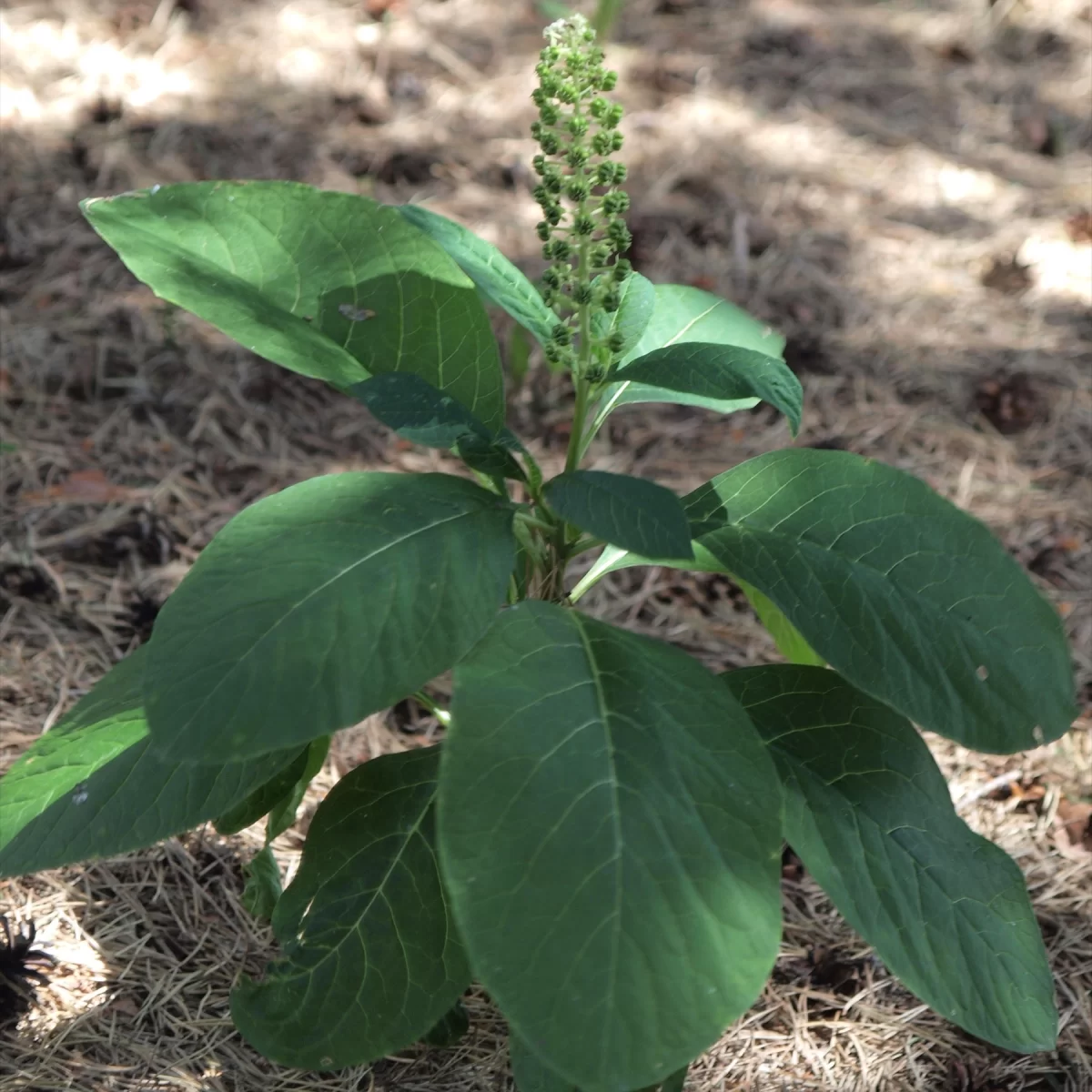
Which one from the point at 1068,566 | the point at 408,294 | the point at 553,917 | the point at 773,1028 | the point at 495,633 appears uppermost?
the point at 408,294

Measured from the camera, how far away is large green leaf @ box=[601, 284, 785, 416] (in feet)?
5.02

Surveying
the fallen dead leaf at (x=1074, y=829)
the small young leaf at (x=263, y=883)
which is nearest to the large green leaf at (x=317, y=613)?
the small young leaf at (x=263, y=883)

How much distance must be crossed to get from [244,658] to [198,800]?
0.94 ft

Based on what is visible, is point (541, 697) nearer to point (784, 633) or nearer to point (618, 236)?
point (618, 236)

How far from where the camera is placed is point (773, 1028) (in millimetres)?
1557

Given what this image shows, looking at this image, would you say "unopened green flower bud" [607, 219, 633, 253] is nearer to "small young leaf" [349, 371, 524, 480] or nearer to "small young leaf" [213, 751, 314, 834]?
"small young leaf" [349, 371, 524, 480]

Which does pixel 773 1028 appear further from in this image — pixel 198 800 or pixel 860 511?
pixel 198 800

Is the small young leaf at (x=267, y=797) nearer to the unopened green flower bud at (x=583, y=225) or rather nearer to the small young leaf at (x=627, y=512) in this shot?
the small young leaf at (x=627, y=512)

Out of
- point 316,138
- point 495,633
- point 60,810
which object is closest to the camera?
point 495,633

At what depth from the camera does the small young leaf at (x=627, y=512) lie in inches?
44.0

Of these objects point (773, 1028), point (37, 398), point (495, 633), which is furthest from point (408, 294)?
point (37, 398)

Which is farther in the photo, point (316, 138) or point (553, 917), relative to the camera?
point (316, 138)

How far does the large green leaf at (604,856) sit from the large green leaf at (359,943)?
0.98ft

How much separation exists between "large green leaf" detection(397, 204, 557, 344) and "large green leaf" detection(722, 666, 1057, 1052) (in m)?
0.51
